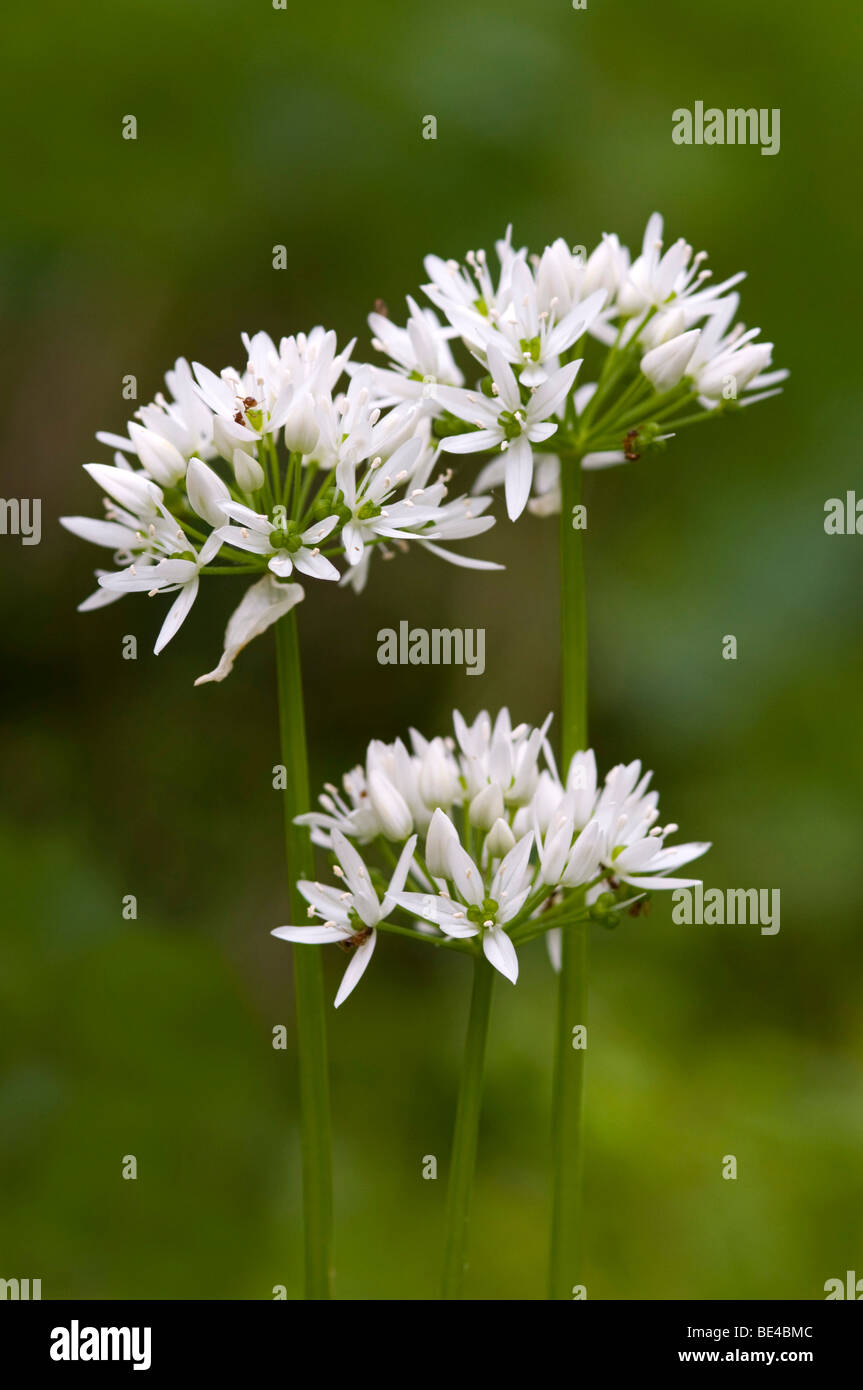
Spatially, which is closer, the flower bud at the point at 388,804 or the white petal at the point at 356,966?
the white petal at the point at 356,966

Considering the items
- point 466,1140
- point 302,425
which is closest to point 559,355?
point 302,425

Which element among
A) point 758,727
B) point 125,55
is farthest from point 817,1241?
point 125,55

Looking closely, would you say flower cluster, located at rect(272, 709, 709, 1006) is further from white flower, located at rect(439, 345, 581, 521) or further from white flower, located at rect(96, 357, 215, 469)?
white flower, located at rect(96, 357, 215, 469)

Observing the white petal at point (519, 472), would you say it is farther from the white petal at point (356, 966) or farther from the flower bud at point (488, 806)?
the white petal at point (356, 966)

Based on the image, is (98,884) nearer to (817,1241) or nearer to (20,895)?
(20,895)
